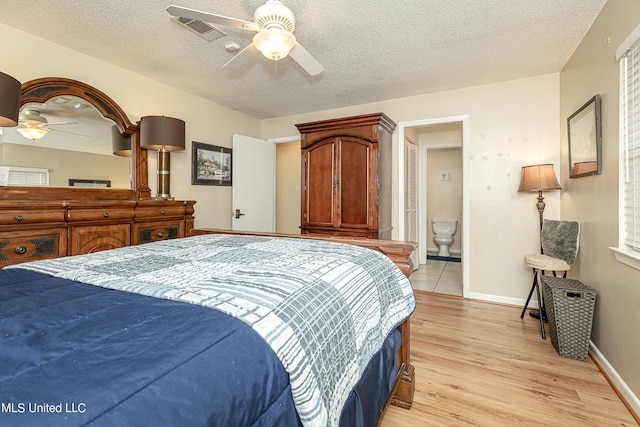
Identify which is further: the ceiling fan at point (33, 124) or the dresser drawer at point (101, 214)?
the ceiling fan at point (33, 124)

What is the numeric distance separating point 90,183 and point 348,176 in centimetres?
255

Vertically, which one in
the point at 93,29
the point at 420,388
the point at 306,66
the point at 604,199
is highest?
the point at 93,29

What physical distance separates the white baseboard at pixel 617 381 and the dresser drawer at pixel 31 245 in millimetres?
3615

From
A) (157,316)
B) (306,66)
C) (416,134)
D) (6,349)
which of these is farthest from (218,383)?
(416,134)

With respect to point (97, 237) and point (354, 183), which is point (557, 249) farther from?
point (97, 237)

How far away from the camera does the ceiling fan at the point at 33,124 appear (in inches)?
94.7

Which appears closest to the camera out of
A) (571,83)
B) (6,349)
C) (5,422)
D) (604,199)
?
(5,422)

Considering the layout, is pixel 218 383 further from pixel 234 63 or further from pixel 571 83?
pixel 571 83

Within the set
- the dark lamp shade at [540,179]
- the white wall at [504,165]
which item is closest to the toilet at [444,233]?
the white wall at [504,165]

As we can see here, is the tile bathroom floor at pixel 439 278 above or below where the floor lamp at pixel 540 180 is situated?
below

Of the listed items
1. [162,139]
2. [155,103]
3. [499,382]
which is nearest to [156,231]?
[162,139]

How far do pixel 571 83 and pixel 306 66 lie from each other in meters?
2.43

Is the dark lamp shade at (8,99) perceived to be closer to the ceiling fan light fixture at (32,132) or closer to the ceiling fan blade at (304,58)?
the ceiling fan light fixture at (32,132)

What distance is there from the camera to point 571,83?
9.16 ft
